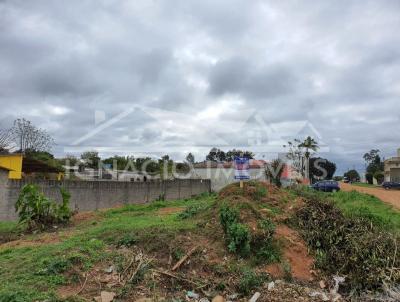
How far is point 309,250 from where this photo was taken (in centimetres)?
735

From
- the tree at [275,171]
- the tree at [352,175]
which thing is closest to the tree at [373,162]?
the tree at [352,175]

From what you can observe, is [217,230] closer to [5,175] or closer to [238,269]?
[238,269]

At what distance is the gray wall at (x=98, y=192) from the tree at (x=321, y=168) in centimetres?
3690

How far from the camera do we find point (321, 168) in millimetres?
65562

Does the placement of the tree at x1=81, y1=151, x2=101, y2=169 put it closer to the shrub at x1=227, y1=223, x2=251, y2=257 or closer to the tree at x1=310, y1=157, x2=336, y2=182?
the tree at x1=310, y1=157, x2=336, y2=182

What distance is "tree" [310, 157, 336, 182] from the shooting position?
58.0m

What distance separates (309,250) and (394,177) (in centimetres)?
5662

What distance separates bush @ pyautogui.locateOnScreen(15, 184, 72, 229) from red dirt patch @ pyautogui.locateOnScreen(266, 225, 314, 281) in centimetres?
561

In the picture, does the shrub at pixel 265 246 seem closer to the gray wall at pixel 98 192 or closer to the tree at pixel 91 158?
the gray wall at pixel 98 192

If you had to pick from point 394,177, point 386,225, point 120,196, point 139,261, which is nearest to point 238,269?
point 139,261

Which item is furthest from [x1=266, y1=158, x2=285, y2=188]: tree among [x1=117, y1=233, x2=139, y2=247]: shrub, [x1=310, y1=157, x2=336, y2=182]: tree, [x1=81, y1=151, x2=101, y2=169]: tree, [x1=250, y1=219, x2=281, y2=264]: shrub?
[x1=310, y1=157, x2=336, y2=182]: tree

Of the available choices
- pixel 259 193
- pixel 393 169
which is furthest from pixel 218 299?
pixel 393 169

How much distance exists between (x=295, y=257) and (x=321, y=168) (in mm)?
61763

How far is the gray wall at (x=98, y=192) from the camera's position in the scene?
13.6m
